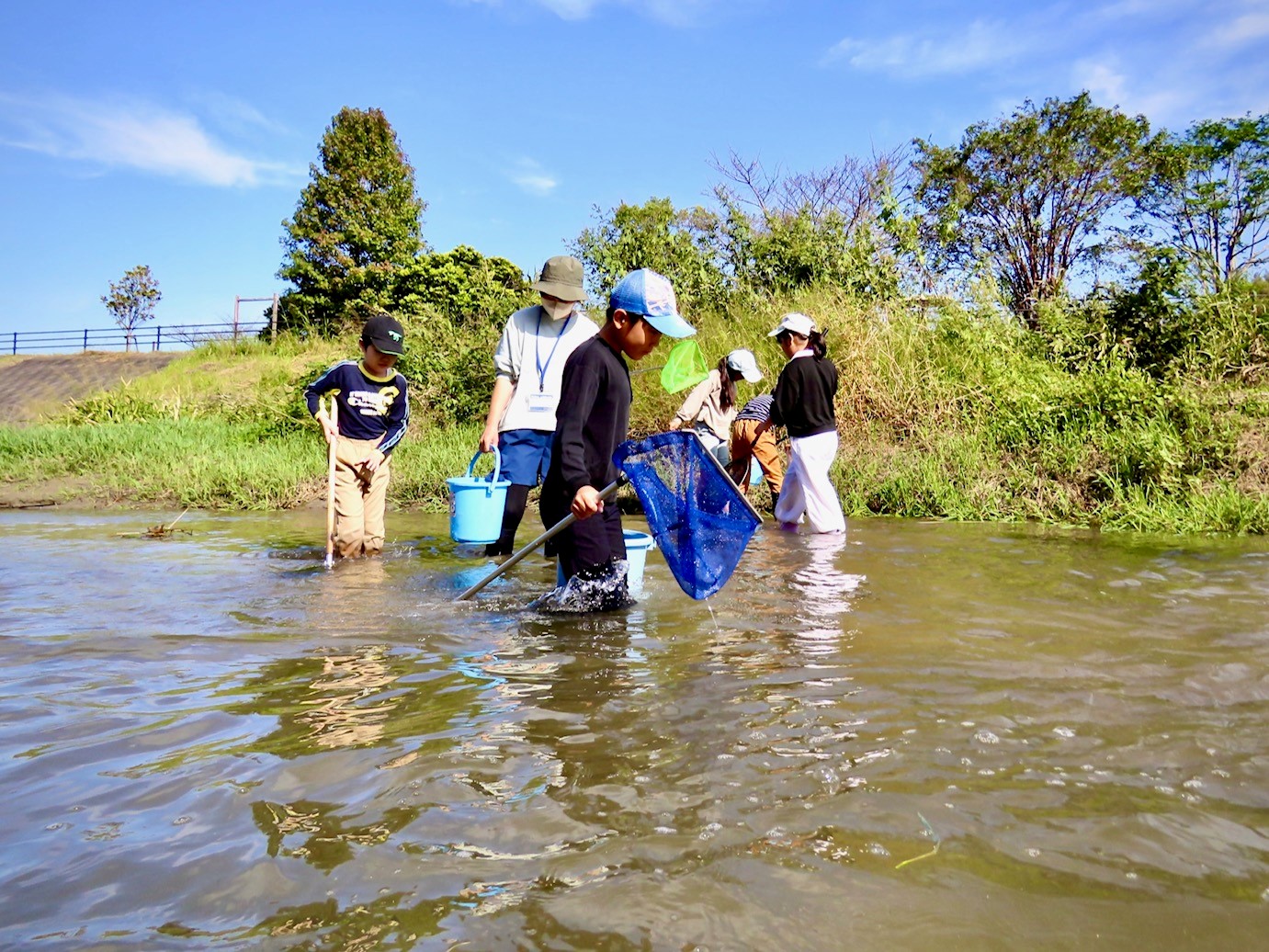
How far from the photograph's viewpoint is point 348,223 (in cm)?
2694

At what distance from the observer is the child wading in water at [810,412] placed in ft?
24.7

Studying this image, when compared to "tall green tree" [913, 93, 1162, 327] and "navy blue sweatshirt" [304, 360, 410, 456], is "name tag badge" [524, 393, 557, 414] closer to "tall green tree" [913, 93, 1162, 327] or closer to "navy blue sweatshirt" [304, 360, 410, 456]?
"navy blue sweatshirt" [304, 360, 410, 456]

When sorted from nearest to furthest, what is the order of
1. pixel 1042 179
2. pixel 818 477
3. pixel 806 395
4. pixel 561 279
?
pixel 561 279, pixel 806 395, pixel 818 477, pixel 1042 179

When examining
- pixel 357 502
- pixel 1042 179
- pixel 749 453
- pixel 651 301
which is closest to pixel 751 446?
pixel 749 453

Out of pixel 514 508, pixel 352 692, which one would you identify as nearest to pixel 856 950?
pixel 352 692

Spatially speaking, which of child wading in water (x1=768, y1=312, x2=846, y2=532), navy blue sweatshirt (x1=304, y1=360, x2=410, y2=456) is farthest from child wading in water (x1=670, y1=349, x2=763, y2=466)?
navy blue sweatshirt (x1=304, y1=360, x2=410, y2=456)

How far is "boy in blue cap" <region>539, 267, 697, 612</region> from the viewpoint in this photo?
400cm

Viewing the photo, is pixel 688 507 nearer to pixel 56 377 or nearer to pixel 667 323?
pixel 667 323

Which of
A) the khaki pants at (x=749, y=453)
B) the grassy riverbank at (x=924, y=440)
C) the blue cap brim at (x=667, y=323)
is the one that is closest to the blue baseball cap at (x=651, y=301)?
the blue cap brim at (x=667, y=323)

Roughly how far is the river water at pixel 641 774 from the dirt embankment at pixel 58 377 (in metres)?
20.5

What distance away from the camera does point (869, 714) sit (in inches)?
123

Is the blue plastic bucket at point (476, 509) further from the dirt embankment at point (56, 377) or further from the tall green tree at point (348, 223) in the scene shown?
the tall green tree at point (348, 223)

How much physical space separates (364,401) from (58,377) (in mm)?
25045

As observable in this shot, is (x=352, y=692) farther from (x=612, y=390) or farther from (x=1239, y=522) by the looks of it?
(x=1239, y=522)
